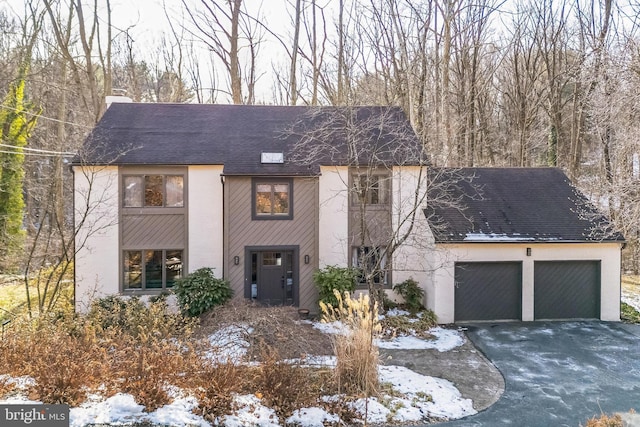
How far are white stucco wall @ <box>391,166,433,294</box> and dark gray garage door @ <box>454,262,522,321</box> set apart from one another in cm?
117

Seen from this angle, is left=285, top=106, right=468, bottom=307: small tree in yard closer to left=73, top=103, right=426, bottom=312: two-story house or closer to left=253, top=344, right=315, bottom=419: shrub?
left=73, top=103, right=426, bottom=312: two-story house

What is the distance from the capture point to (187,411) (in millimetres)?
5246

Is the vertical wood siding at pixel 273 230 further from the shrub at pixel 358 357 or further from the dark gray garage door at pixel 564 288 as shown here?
the dark gray garage door at pixel 564 288

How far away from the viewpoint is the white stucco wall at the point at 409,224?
40.7 feet

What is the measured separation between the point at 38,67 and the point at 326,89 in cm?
1428

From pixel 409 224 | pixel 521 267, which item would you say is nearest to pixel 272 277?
pixel 409 224

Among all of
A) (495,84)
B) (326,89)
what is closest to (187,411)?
(326,89)

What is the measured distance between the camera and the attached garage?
1174cm

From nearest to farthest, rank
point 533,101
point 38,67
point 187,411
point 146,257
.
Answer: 1. point 187,411
2. point 146,257
3. point 38,67
4. point 533,101

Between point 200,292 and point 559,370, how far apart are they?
345 inches

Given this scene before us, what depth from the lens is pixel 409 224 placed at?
12.6 m

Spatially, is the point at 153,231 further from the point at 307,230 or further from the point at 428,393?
the point at 428,393

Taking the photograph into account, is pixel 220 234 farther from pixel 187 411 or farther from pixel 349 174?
pixel 187 411

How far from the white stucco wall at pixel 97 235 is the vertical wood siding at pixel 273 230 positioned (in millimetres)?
3274
